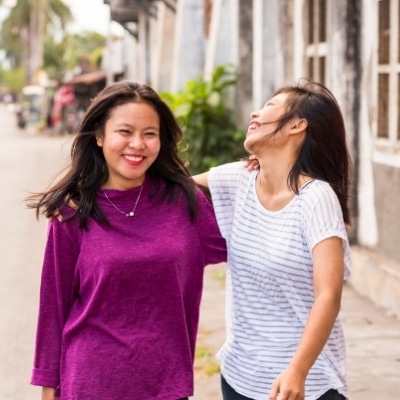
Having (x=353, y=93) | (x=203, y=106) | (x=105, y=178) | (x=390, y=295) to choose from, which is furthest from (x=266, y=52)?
(x=105, y=178)

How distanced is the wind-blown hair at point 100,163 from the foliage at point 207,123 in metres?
10.5

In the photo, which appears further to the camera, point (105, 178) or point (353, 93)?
point (353, 93)

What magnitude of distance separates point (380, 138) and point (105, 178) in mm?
5297

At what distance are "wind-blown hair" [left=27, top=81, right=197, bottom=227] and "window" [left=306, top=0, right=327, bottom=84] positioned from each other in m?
6.43

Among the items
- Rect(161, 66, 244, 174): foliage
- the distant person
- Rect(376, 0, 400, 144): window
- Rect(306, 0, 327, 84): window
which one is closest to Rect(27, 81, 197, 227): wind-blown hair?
the distant person

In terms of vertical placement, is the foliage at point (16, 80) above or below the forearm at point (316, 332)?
above

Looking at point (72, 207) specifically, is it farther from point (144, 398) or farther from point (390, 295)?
point (390, 295)

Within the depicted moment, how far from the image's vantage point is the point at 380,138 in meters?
8.02

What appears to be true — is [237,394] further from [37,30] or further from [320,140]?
[37,30]

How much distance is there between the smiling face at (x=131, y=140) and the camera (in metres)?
2.91

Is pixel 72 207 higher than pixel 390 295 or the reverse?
higher

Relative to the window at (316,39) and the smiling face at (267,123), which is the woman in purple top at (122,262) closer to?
the smiling face at (267,123)

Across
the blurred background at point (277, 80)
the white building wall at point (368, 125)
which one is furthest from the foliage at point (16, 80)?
the white building wall at point (368, 125)

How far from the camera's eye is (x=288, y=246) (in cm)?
274
